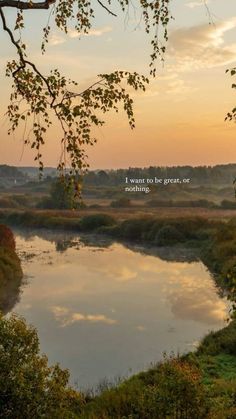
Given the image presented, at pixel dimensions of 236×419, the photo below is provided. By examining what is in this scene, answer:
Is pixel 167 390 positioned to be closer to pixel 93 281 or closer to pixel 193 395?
pixel 193 395

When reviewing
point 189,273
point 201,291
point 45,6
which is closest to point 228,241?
point 189,273

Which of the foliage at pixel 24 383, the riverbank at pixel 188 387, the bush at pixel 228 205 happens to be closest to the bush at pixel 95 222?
the riverbank at pixel 188 387

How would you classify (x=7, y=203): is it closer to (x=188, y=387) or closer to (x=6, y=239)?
(x=6, y=239)

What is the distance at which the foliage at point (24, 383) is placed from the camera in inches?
491

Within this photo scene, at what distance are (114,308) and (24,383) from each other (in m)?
21.6

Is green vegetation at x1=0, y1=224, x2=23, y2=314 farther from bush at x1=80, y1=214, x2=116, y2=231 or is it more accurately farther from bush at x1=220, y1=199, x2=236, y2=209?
bush at x1=220, y1=199, x2=236, y2=209

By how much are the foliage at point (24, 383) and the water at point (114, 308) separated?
884 cm

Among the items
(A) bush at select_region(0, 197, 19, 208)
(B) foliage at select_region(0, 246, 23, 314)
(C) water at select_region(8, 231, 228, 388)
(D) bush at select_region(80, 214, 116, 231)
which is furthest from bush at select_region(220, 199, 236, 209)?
(B) foliage at select_region(0, 246, 23, 314)

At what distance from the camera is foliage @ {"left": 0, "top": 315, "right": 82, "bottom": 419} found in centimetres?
1248

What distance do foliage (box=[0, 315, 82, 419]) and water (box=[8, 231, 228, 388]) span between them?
8.84 metres

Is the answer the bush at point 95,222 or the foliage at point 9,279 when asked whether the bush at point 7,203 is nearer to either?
the bush at point 95,222

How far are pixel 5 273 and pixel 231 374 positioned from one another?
24.4 meters

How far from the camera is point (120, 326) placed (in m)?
29.9

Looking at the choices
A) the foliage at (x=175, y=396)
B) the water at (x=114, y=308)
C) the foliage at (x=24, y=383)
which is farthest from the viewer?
the water at (x=114, y=308)
